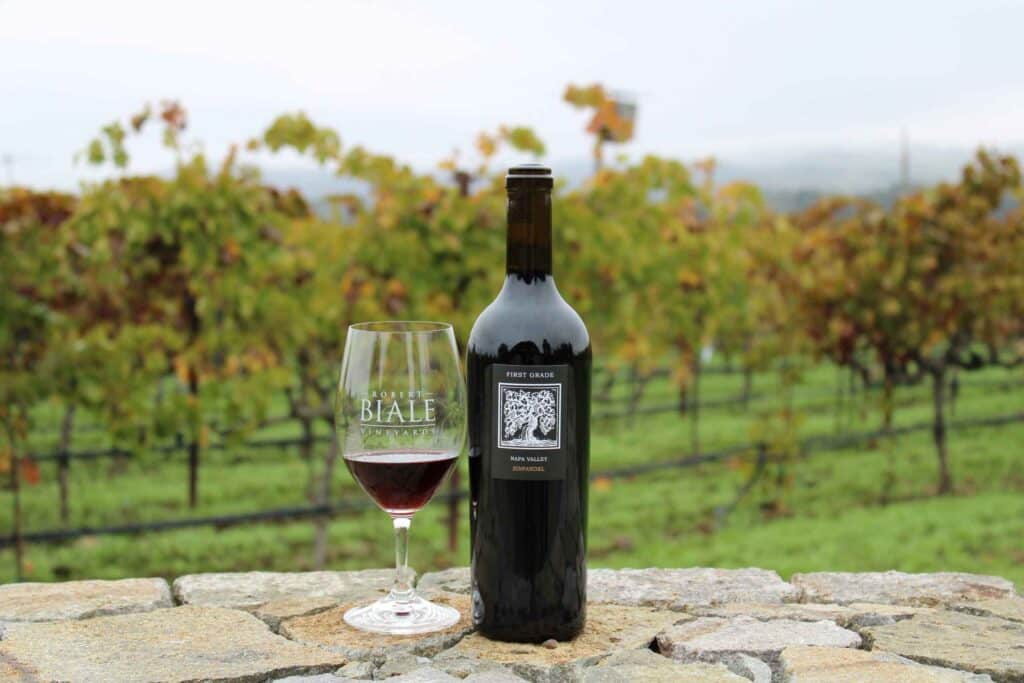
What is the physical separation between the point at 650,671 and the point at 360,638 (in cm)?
59

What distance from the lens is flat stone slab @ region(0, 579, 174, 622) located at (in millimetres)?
2555

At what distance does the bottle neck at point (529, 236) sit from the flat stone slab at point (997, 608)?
A: 1305 mm

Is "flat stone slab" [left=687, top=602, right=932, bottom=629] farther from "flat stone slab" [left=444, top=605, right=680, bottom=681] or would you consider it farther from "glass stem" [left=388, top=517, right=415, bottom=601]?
"glass stem" [left=388, top=517, right=415, bottom=601]

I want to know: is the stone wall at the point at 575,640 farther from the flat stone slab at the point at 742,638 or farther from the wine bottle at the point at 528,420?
the wine bottle at the point at 528,420

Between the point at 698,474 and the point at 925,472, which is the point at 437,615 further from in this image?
the point at 925,472

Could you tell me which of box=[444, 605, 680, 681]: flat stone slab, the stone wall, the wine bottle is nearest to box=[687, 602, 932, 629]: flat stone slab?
the stone wall

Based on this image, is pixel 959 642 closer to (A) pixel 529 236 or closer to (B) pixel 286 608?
(A) pixel 529 236

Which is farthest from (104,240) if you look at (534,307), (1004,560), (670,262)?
(1004,560)

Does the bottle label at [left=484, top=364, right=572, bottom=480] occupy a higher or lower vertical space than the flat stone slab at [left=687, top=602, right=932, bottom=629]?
higher

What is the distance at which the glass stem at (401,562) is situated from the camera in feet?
7.38

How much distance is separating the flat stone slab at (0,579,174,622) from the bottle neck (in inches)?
47.6

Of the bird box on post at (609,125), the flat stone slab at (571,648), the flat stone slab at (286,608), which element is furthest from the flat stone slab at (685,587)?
the bird box on post at (609,125)

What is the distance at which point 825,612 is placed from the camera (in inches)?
100

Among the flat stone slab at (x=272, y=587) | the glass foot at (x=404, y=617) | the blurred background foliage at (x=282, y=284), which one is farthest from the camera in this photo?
the blurred background foliage at (x=282, y=284)
